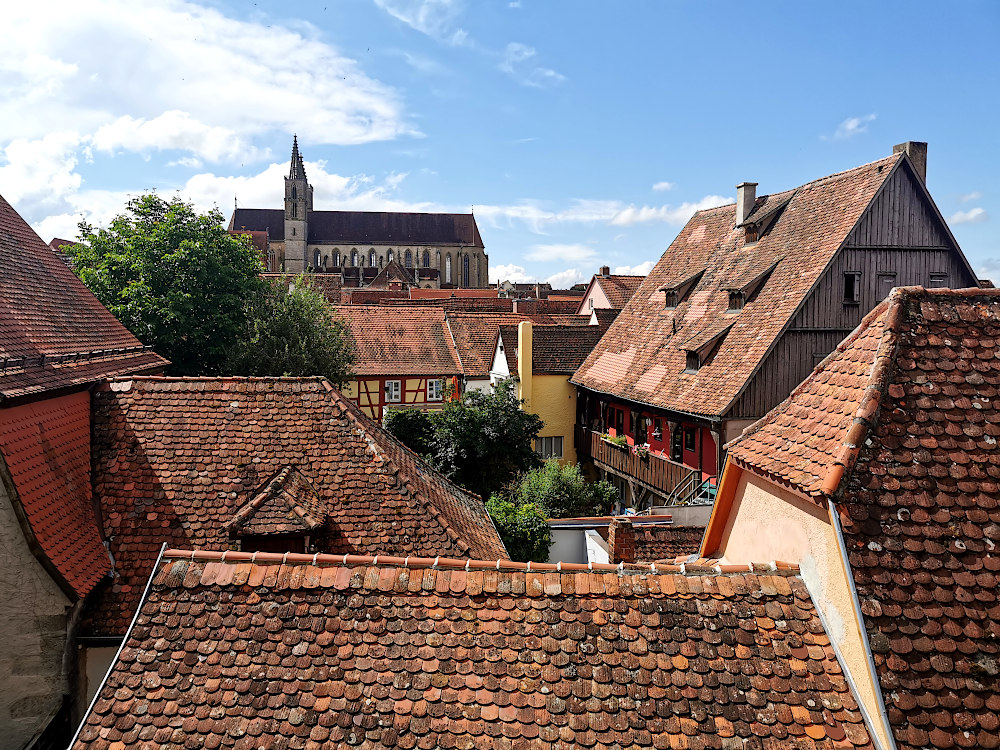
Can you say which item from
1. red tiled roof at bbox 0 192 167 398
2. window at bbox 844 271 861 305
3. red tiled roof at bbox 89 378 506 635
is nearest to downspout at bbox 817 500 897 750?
red tiled roof at bbox 89 378 506 635

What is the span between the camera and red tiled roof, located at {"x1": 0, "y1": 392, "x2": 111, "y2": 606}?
28.5 ft

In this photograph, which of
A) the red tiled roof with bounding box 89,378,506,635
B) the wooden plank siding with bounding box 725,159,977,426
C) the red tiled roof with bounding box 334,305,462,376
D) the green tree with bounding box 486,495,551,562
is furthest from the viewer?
the red tiled roof with bounding box 334,305,462,376

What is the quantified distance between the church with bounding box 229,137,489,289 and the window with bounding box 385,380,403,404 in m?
65.9

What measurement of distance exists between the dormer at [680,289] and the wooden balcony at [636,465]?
5.66 m

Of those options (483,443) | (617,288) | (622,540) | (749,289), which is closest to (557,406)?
(483,443)

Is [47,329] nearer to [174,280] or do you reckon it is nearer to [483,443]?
[174,280]

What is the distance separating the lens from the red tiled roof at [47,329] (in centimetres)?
1010

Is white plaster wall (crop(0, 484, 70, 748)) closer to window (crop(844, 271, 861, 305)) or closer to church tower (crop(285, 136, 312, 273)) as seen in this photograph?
window (crop(844, 271, 861, 305))

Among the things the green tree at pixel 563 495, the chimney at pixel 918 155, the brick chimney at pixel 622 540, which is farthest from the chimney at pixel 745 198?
the brick chimney at pixel 622 540

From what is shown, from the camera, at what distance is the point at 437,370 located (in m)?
34.9

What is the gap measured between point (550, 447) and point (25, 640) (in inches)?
868

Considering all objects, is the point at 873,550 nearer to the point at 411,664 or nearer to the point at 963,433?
the point at 963,433

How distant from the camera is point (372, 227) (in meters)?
104

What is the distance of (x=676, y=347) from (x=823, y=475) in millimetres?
18722
